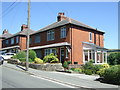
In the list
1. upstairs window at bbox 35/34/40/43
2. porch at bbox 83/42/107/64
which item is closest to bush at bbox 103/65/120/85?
porch at bbox 83/42/107/64

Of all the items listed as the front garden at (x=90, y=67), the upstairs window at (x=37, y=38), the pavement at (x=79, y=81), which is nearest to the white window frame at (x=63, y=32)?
the front garden at (x=90, y=67)

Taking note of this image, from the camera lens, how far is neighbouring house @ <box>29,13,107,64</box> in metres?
25.5

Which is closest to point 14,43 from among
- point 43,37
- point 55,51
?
point 43,37

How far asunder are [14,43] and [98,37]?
23678mm

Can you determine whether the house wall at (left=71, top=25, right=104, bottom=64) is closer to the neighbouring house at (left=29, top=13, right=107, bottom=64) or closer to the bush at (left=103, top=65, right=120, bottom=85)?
the neighbouring house at (left=29, top=13, right=107, bottom=64)

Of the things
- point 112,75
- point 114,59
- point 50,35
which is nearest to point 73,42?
point 50,35

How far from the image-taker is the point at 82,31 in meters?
27.7

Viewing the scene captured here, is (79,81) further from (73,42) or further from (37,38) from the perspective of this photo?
(37,38)

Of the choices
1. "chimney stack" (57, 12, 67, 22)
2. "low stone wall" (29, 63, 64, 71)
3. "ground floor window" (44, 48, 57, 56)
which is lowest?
"low stone wall" (29, 63, 64, 71)

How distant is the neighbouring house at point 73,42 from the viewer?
25547 millimetres

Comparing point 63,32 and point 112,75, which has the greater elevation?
point 63,32

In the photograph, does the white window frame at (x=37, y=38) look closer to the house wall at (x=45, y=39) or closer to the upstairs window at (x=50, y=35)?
the house wall at (x=45, y=39)

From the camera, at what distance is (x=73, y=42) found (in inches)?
1019

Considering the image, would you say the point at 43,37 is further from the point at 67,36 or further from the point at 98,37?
the point at 98,37
